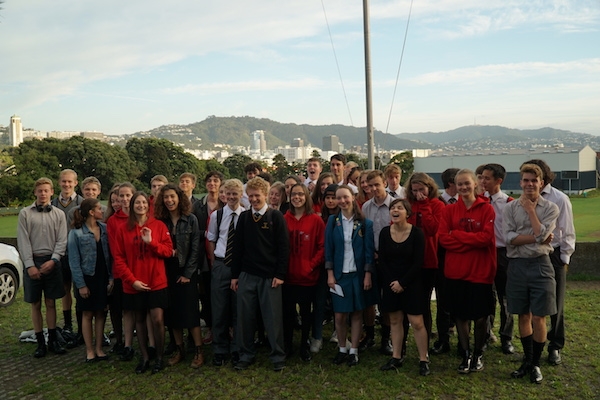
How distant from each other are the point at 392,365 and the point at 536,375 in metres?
1.33

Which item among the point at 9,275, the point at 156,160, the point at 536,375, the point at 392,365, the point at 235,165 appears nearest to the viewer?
the point at 536,375

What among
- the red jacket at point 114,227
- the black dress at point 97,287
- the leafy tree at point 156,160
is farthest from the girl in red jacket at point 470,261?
the leafy tree at point 156,160

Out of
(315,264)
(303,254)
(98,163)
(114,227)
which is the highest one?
(98,163)

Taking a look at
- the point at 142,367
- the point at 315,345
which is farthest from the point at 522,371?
the point at 142,367

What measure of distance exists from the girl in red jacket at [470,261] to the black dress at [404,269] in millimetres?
284

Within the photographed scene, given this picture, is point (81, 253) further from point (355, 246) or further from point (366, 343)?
point (366, 343)

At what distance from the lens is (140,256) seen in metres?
5.30

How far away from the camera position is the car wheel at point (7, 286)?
8.27 metres

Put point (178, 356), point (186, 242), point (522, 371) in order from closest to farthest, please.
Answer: point (522, 371) → point (186, 242) → point (178, 356)

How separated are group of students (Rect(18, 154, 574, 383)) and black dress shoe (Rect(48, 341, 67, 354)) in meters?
0.10

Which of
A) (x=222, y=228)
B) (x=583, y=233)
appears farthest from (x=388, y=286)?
(x=583, y=233)

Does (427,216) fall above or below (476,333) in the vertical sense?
above

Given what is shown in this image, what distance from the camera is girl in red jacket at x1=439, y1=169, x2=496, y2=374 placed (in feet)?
16.1

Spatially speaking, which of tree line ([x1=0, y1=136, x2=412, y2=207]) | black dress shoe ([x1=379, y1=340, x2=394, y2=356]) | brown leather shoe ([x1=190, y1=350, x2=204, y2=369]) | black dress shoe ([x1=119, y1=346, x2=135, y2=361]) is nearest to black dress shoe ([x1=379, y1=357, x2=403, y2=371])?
black dress shoe ([x1=379, y1=340, x2=394, y2=356])
